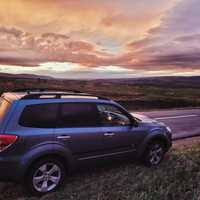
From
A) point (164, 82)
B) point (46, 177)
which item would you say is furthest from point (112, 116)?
point (164, 82)

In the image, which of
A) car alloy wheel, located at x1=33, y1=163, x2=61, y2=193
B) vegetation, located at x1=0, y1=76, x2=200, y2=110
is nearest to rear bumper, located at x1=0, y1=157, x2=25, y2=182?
car alloy wheel, located at x1=33, y1=163, x2=61, y2=193

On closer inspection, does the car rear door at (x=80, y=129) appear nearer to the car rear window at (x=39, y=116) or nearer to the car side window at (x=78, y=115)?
the car side window at (x=78, y=115)

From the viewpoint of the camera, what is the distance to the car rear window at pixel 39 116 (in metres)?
4.84

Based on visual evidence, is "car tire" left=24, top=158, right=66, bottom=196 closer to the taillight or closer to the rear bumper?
the rear bumper

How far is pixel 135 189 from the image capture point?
17.5 ft

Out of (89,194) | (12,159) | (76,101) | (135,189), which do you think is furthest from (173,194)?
(12,159)

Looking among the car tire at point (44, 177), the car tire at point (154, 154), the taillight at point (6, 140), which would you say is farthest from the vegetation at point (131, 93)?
the taillight at point (6, 140)

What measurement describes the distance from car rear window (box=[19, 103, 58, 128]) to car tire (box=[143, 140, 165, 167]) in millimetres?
2650

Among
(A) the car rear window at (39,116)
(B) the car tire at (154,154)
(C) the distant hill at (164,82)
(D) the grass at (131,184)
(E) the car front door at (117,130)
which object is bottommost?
(D) the grass at (131,184)

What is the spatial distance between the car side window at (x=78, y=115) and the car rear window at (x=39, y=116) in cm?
16

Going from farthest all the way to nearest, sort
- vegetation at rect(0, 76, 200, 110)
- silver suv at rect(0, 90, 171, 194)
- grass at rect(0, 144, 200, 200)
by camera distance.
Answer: vegetation at rect(0, 76, 200, 110) < grass at rect(0, 144, 200, 200) < silver suv at rect(0, 90, 171, 194)

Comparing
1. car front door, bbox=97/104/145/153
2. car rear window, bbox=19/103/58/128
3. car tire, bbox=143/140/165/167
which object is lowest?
car tire, bbox=143/140/165/167

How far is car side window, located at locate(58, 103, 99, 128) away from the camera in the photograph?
5.27m

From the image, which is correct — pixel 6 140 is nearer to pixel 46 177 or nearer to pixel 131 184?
pixel 46 177
